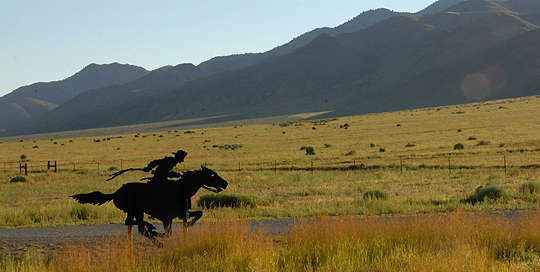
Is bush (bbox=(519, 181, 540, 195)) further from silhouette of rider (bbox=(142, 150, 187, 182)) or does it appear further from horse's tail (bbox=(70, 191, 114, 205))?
horse's tail (bbox=(70, 191, 114, 205))

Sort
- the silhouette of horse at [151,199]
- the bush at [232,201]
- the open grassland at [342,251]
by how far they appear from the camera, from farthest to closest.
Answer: the bush at [232,201] → the silhouette of horse at [151,199] → the open grassland at [342,251]

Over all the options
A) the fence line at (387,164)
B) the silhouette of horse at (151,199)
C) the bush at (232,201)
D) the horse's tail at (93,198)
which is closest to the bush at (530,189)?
the fence line at (387,164)

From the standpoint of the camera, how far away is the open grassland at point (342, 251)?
7652mm

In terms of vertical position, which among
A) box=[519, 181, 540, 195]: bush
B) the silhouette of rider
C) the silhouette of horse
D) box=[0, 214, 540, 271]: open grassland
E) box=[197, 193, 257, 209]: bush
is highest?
the silhouette of rider

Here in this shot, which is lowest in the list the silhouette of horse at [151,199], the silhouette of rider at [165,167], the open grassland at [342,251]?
the open grassland at [342,251]

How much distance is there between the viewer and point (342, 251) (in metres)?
8.16

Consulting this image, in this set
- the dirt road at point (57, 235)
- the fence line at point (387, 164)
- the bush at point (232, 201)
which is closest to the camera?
the dirt road at point (57, 235)

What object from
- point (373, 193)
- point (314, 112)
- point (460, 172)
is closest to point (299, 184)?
point (373, 193)

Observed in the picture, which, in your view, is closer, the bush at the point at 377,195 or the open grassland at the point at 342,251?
the open grassland at the point at 342,251

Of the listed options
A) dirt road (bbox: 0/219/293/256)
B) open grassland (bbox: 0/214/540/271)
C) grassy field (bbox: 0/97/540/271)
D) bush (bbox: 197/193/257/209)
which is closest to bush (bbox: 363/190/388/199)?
grassy field (bbox: 0/97/540/271)

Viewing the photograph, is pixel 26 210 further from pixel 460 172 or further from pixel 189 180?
pixel 460 172

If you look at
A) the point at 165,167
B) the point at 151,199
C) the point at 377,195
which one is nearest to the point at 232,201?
the point at 377,195

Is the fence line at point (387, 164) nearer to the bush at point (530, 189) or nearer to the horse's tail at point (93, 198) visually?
the bush at point (530, 189)

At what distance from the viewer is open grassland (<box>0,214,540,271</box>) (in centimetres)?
765
